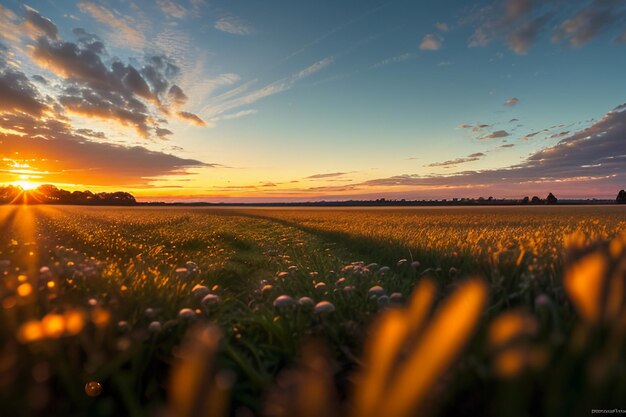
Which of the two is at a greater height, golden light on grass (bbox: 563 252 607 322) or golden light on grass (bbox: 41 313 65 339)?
golden light on grass (bbox: 563 252 607 322)

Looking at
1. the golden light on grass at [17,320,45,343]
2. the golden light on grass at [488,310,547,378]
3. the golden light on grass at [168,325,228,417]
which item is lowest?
the golden light on grass at [168,325,228,417]

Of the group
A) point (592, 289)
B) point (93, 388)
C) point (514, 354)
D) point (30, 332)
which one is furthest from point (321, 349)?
point (30, 332)

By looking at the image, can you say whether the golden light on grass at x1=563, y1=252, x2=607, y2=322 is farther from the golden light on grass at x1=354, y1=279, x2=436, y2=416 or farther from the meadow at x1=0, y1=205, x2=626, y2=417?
the golden light on grass at x1=354, y1=279, x2=436, y2=416

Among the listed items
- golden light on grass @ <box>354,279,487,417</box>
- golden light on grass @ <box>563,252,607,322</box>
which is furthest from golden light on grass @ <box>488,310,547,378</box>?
golden light on grass @ <box>563,252,607,322</box>

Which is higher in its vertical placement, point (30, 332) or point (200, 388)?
point (30, 332)

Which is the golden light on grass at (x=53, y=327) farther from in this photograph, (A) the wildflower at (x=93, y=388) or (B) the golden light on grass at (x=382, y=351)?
(B) the golden light on grass at (x=382, y=351)

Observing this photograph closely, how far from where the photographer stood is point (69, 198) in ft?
367

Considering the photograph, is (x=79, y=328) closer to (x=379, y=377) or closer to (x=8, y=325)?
(x=8, y=325)

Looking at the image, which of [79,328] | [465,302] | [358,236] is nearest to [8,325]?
[79,328]

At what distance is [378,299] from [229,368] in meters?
1.58

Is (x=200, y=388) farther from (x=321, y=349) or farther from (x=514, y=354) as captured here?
(x=514, y=354)

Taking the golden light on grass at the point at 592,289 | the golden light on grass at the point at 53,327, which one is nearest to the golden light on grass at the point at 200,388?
the golden light on grass at the point at 53,327

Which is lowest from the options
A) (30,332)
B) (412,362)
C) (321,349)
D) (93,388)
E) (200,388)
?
→ (93,388)

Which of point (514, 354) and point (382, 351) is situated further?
point (382, 351)
